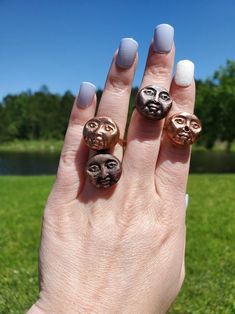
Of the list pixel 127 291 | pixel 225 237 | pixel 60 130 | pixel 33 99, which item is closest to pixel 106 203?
pixel 127 291

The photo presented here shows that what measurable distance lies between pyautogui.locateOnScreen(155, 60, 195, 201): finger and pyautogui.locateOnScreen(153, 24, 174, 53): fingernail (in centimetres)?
13

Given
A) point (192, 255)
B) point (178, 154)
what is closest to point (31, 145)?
point (192, 255)

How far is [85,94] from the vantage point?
2.28m

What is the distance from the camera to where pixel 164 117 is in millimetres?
2223

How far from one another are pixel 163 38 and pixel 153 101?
37 cm

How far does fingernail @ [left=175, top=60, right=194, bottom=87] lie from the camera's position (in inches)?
89.0

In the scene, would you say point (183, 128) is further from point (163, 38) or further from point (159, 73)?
point (163, 38)

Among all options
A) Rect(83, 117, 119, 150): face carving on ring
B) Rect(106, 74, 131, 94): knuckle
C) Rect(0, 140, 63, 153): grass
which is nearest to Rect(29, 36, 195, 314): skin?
Rect(106, 74, 131, 94): knuckle

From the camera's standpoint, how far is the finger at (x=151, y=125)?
2.23 metres

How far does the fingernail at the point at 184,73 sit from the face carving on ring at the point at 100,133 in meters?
0.50

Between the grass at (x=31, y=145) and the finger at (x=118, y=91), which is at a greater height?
the finger at (x=118, y=91)

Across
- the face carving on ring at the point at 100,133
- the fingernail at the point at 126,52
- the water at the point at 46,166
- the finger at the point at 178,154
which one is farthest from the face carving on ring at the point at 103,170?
the water at the point at 46,166

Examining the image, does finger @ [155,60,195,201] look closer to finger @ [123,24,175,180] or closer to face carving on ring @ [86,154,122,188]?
finger @ [123,24,175,180]

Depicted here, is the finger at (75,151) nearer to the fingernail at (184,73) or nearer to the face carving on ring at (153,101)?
the face carving on ring at (153,101)
